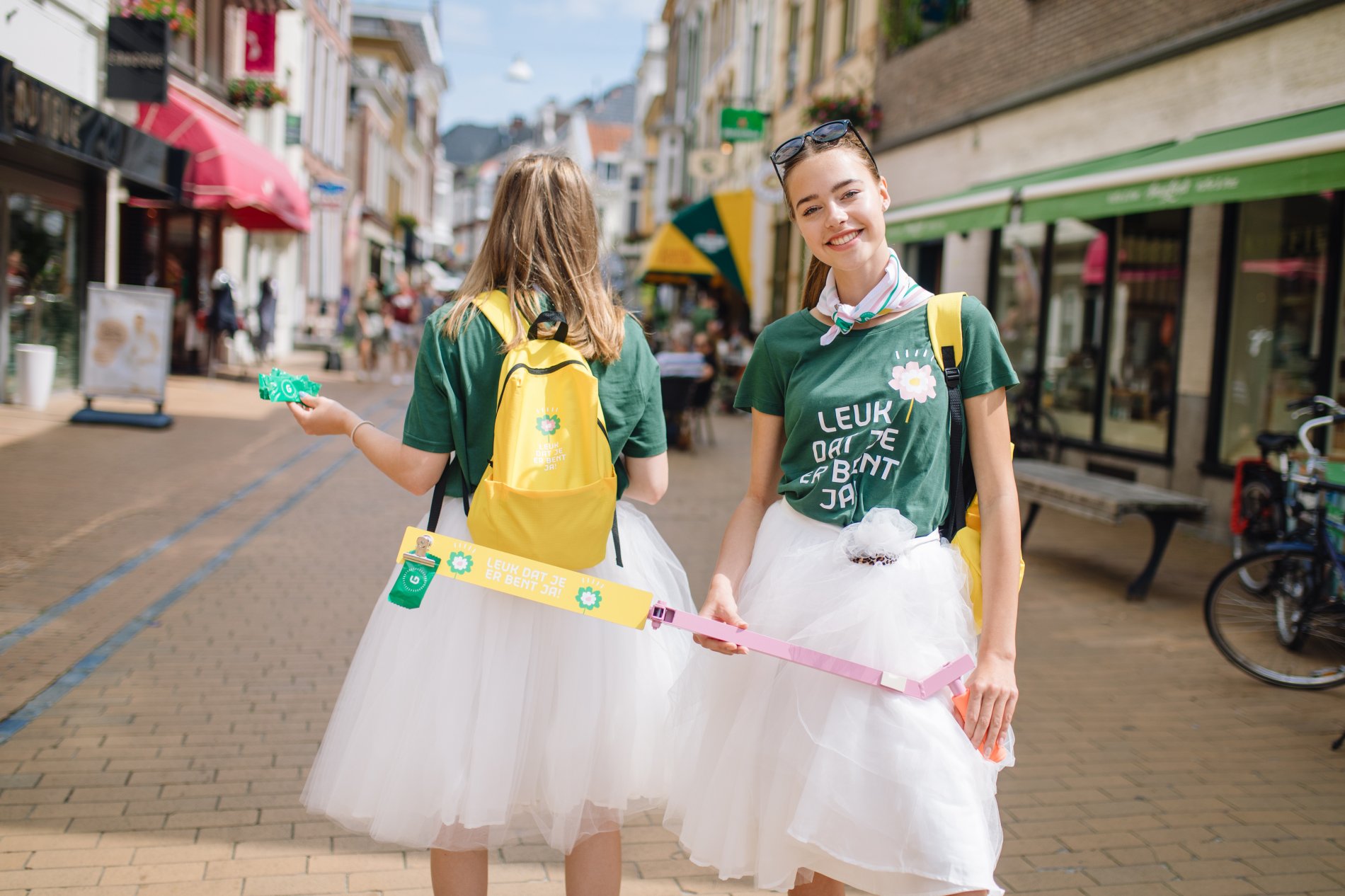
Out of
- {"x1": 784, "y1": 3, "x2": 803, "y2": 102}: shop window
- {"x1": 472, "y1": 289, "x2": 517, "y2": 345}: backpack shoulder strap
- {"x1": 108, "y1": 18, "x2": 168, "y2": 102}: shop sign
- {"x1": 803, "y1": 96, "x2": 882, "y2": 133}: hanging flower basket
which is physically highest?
{"x1": 784, "y1": 3, "x2": 803, "y2": 102}: shop window

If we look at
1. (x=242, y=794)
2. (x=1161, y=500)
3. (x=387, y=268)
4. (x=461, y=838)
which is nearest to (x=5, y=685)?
(x=242, y=794)

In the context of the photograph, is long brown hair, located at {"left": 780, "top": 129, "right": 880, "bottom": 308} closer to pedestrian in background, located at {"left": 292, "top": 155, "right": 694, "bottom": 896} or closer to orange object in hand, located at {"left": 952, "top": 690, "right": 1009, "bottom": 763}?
pedestrian in background, located at {"left": 292, "top": 155, "right": 694, "bottom": 896}

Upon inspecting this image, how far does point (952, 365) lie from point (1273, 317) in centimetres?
780

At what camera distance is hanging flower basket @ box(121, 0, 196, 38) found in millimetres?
13398

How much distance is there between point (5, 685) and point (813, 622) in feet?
12.2

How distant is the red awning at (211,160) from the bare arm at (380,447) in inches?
516

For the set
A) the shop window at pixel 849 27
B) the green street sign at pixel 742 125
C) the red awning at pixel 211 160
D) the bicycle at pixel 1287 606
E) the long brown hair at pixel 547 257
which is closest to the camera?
the long brown hair at pixel 547 257

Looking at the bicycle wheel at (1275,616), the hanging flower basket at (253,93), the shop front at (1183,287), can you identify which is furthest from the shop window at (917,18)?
the hanging flower basket at (253,93)

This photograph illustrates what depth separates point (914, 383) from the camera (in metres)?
2.15

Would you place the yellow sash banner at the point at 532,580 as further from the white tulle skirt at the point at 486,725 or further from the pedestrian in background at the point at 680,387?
the pedestrian in background at the point at 680,387

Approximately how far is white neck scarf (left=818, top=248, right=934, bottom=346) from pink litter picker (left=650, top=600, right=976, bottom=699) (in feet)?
1.95

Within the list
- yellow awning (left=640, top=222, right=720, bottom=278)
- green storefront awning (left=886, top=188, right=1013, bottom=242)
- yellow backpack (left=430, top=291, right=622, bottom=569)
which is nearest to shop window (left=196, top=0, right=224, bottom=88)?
yellow awning (left=640, top=222, right=720, bottom=278)

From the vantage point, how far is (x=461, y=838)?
7.81 feet

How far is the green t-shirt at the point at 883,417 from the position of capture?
214 cm
